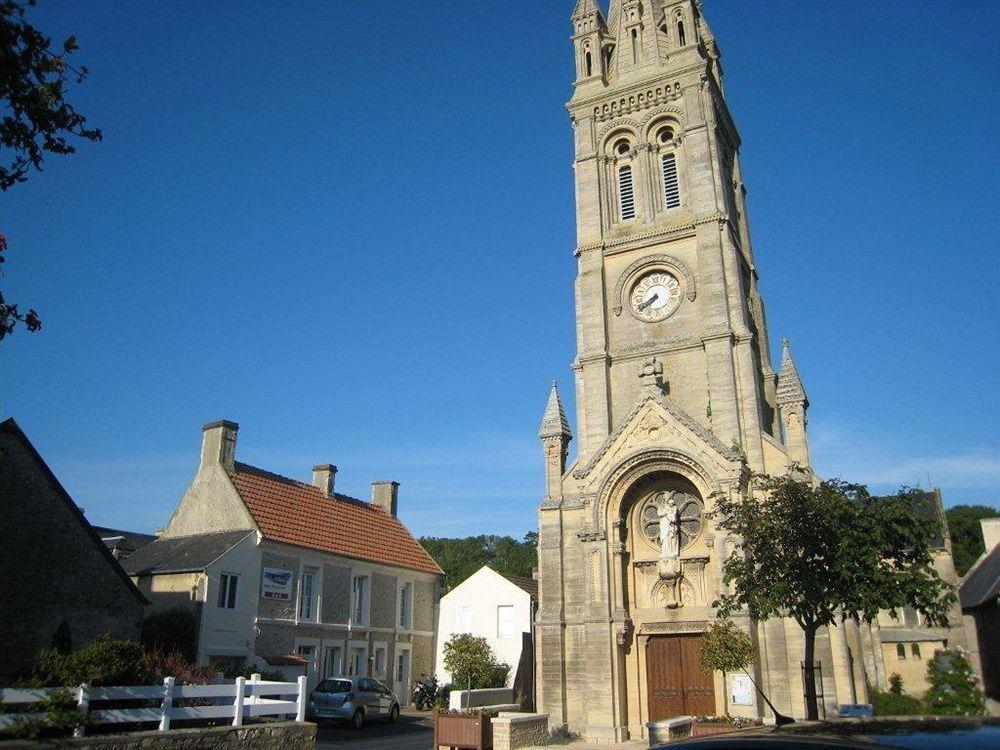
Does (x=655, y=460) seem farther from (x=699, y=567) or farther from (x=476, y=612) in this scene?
(x=476, y=612)

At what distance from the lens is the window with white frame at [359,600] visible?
31781 mm

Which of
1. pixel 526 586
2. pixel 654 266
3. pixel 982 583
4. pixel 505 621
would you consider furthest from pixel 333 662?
pixel 982 583

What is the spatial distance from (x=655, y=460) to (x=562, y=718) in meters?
8.59

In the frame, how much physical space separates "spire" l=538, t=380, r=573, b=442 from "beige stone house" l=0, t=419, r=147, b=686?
15028 millimetres

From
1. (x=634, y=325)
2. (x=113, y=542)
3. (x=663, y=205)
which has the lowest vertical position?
(x=113, y=542)

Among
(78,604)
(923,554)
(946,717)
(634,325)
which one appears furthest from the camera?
(634,325)

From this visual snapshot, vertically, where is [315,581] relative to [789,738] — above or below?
above

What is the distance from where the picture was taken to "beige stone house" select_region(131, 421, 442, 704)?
84.9ft

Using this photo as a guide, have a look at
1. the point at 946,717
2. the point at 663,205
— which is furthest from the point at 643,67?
the point at 946,717

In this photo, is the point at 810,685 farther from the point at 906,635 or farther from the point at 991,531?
the point at 991,531

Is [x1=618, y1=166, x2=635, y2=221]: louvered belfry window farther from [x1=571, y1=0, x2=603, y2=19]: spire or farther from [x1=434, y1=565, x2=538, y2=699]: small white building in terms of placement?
[x1=434, y1=565, x2=538, y2=699]: small white building

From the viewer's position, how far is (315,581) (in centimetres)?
2989

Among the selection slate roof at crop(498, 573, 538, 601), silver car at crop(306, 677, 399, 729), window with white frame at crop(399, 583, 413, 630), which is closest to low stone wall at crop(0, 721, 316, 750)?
silver car at crop(306, 677, 399, 729)

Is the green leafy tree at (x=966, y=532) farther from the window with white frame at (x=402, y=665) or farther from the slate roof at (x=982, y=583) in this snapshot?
the window with white frame at (x=402, y=665)
